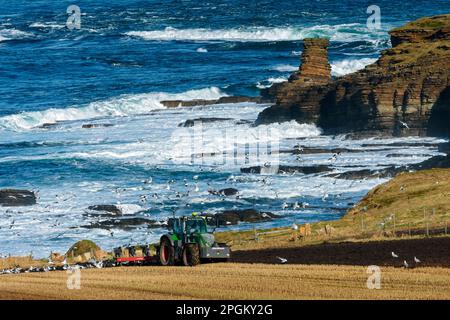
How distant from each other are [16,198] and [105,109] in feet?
121

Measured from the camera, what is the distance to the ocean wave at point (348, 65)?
383ft

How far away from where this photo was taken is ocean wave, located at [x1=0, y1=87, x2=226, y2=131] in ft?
332

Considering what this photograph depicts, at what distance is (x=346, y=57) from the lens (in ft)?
404

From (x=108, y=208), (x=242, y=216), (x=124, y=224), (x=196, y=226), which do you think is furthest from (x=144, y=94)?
(x=196, y=226)

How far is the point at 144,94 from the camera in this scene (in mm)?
109750

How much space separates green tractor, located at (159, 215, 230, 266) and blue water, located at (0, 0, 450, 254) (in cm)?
1714

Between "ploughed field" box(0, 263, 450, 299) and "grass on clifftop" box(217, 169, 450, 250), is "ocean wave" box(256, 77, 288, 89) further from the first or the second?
"ploughed field" box(0, 263, 450, 299)

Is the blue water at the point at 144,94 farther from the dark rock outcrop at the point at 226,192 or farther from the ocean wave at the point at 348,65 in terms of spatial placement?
the dark rock outcrop at the point at 226,192

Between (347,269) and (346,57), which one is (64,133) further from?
(347,269)

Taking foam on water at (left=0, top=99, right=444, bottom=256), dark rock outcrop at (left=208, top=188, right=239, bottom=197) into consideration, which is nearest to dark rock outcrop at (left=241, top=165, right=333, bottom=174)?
foam on water at (left=0, top=99, right=444, bottom=256)

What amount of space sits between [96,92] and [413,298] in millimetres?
84455

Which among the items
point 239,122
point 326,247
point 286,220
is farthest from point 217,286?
point 239,122

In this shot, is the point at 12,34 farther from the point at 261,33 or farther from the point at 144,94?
the point at 144,94

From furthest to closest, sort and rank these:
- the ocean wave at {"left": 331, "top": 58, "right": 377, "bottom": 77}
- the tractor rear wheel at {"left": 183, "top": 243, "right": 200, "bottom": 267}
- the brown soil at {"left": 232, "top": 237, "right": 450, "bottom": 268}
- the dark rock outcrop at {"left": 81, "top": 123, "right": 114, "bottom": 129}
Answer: the ocean wave at {"left": 331, "top": 58, "right": 377, "bottom": 77}
the dark rock outcrop at {"left": 81, "top": 123, "right": 114, "bottom": 129}
the tractor rear wheel at {"left": 183, "top": 243, "right": 200, "bottom": 267}
the brown soil at {"left": 232, "top": 237, "right": 450, "bottom": 268}
